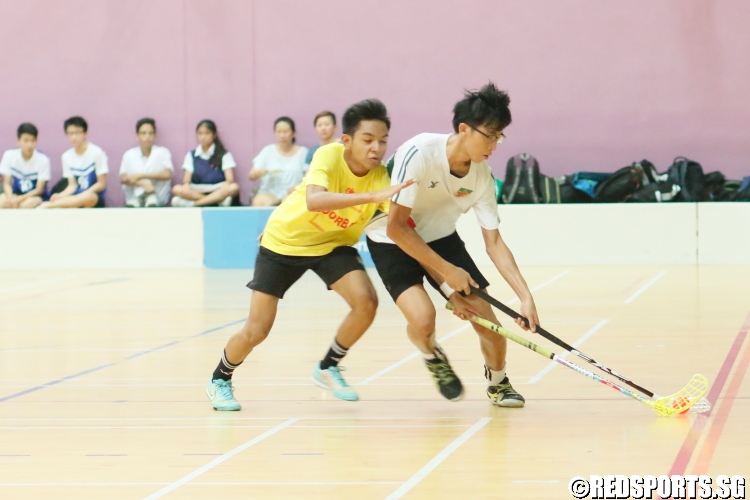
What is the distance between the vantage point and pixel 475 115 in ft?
13.1

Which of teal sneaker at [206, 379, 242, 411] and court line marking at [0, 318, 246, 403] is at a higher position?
teal sneaker at [206, 379, 242, 411]

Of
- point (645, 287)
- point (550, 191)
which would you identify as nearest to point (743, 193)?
point (550, 191)

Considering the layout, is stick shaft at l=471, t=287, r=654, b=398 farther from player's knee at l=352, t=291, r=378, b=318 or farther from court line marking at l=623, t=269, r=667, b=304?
court line marking at l=623, t=269, r=667, b=304

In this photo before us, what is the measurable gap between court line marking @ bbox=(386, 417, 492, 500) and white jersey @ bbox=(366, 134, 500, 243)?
787 mm

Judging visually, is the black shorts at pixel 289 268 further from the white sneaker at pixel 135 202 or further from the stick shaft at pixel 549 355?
the white sneaker at pixel 135 202

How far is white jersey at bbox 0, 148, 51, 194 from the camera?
39.2 ft

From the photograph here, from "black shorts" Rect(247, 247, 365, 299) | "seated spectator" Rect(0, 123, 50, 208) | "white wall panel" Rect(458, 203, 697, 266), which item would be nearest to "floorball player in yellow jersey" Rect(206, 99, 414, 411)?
Result: "black shorts" Rect(247, 247, 365, 299)

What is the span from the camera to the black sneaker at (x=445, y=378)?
436 cm

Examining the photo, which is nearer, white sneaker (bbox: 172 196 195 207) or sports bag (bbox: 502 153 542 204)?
sports bag (bbox: 502 153 542 204)

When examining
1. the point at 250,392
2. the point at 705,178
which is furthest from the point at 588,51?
the point at 250,392

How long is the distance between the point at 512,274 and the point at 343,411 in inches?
33.5

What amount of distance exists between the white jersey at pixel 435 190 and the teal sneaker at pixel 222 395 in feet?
2.76

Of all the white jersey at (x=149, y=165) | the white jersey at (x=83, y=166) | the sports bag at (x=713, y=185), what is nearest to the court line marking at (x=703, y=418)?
the sports bag at (x=713, y=185)

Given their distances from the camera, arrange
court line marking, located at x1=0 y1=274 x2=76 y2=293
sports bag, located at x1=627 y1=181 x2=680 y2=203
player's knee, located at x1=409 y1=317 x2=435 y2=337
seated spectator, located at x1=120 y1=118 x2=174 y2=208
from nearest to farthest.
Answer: player's knee, located at x1=409 y1=317 x2=435 y2=337
court line marking, located at x1=0 y1=274 x2=76 y2=293
sports bag, located at x1=627 y1=181 x2=680 y2=203
seated spectator, located at x1=120 y1=118 x2=174 y2=208
